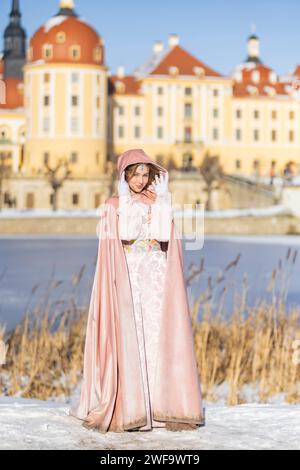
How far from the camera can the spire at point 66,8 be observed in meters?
59.5

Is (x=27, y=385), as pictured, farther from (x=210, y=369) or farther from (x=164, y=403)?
(x=164, y=403)

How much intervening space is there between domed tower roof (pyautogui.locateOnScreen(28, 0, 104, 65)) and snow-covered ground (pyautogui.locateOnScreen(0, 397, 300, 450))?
52896 mm

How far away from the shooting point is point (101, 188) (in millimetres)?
50125

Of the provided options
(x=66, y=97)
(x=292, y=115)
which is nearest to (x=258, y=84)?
(x=292, y=115)

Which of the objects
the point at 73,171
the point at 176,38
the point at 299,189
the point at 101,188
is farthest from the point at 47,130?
the point at 299,189

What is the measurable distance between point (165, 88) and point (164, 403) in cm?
5685

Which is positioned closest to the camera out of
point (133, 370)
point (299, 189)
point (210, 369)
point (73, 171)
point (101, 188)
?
point (133, 370)

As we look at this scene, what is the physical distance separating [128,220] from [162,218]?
158 millimetres

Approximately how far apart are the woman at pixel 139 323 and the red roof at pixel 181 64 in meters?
56.6

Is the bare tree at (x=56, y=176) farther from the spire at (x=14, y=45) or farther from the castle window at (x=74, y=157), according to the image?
the spire at (x=14, y=45)

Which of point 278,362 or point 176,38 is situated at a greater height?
point 176,38

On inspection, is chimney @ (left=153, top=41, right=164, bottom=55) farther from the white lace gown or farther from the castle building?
the white lace gown

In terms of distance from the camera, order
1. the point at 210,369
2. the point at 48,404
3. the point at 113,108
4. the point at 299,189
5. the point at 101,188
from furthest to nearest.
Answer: the point at 113,108 < the point at 101,188 < the point at 299,189 < the point at 210,369 < the point at 48,404
